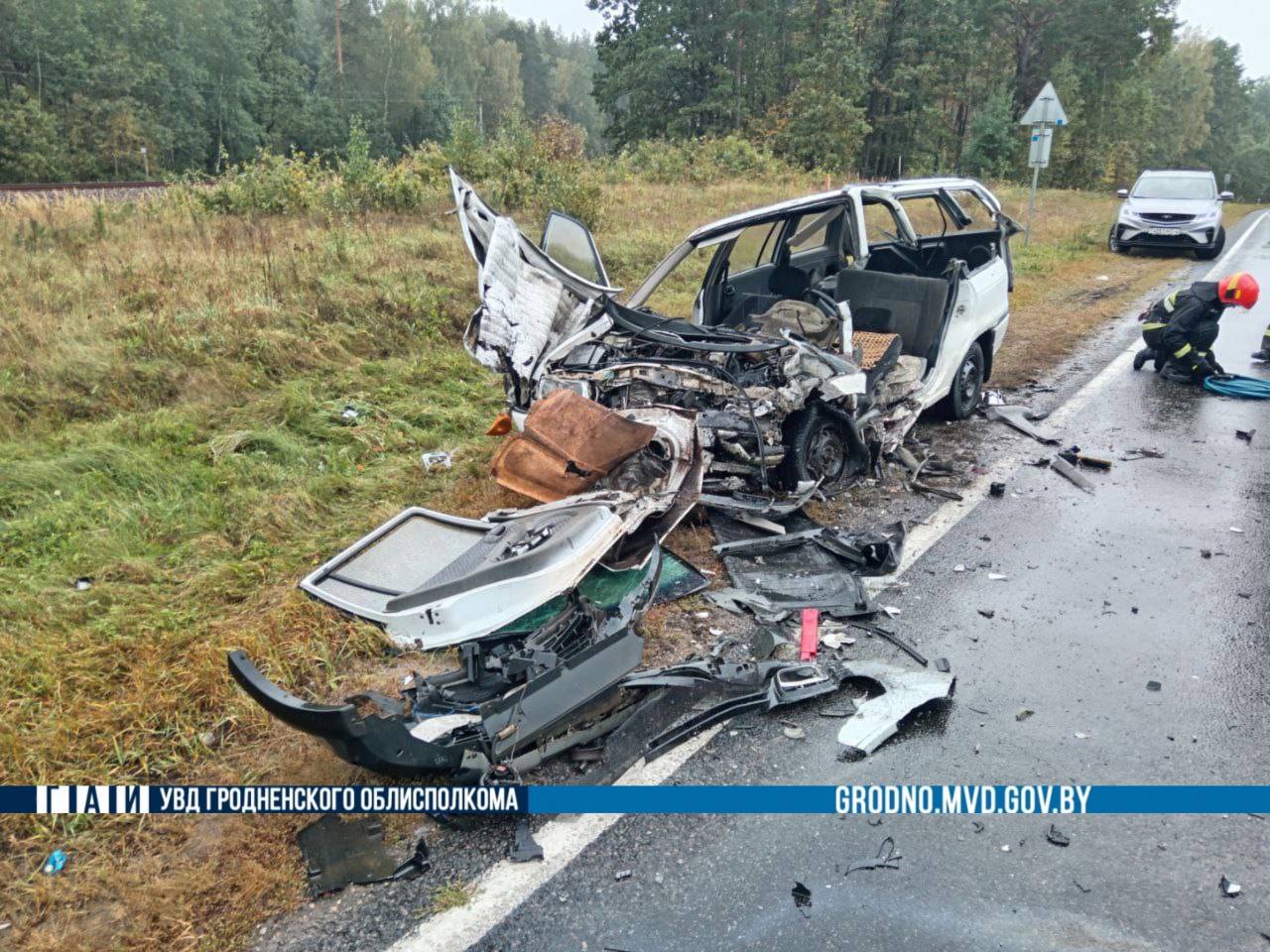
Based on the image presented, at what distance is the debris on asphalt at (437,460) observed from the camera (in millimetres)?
5902

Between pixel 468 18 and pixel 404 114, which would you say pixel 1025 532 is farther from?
pixel 468 18

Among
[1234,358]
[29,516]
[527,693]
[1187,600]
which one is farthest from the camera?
[1234,358]

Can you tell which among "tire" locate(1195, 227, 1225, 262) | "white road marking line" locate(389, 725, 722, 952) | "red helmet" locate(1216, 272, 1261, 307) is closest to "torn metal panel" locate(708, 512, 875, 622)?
"white road marking line" locate(389, 725, 722, 952)

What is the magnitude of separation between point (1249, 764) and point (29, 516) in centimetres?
603

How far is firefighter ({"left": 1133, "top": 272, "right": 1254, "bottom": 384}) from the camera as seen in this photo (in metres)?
7.92

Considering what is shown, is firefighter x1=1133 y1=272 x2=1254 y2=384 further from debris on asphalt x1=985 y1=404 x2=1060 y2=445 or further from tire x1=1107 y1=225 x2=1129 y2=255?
tire x1=1107 y1=225 x2=1129 y2=255

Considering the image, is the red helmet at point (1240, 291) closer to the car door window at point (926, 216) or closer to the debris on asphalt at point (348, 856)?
the car door window at point (926, 216)

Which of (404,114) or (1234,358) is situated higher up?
(404,114)

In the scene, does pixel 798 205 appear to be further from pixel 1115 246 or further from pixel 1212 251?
pixel 1212 251

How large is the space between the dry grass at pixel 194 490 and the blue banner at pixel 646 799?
0.21m

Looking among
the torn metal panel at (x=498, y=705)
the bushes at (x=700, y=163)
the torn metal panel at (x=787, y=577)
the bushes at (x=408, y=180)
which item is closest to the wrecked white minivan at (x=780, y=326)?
the torn metal panel at (x=787, y=577)

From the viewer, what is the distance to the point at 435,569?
11.5 feet

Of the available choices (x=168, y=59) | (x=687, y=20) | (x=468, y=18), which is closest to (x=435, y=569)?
(x=687, y=20)

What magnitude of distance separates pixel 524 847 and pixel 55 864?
1.47 m
